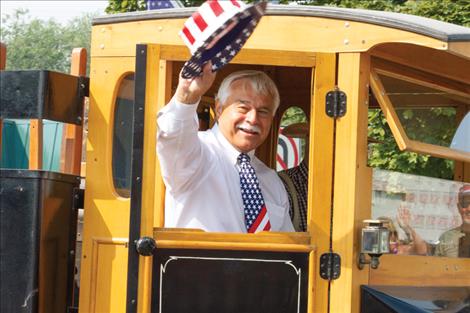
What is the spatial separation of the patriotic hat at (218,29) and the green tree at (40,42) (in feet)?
82.1

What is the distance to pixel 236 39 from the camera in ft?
12.2

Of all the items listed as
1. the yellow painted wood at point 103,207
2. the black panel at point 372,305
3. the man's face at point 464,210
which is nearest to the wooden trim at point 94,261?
the yellow painted wood at point 103,207

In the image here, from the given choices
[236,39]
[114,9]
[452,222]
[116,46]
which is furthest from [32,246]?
[114,9]

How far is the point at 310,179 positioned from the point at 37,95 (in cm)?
124

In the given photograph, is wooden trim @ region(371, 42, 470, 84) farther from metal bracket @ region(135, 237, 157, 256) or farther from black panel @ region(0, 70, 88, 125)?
black panel @ region(0, 70, 88, 125)

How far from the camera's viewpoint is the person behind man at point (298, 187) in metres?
4.98

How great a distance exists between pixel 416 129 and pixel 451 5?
6.37 m

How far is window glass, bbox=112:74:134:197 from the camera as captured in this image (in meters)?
4.31

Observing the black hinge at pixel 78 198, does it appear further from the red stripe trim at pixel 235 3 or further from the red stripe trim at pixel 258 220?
the red stripe trim at pixel 235 3

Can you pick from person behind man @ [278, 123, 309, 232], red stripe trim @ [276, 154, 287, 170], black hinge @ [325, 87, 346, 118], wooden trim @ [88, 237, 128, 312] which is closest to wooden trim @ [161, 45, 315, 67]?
black hinge @ [325, 87, 346, 118]

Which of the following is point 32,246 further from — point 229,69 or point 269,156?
point 269,156

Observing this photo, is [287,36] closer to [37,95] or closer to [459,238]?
[37,95]

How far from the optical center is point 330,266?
409 cm

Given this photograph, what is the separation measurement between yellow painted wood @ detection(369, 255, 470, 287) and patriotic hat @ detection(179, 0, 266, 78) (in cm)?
119
